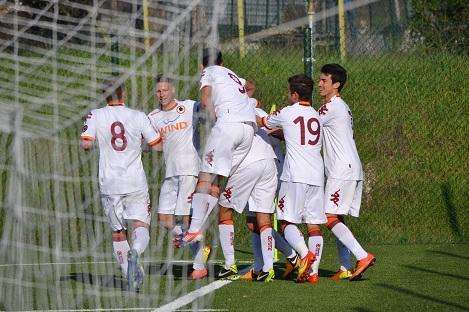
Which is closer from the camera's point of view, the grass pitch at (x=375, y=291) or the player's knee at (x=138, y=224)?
the grass pitch at (x=375, y=291)

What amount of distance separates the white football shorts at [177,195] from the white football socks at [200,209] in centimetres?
130

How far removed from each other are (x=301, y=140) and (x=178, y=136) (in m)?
1.68

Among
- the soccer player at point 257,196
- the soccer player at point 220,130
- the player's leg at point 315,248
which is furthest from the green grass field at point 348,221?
the soccer player at point 220,130

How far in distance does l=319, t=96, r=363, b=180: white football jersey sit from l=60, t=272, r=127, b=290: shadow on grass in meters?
2.26

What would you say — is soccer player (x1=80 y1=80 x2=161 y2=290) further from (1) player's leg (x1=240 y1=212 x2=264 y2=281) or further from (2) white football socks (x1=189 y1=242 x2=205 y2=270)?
(1) player's leg (x1=240 y1=212 x2=264 y2=281)

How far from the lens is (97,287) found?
37.4ft

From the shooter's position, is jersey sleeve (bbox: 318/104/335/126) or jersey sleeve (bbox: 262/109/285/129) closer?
jersey sleeve (bbox: 262/109/285/129)

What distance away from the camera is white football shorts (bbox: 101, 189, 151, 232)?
11.3m

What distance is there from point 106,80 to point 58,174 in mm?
3731

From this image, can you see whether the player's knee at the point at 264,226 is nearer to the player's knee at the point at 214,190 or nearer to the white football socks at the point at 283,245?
the white football socks at the point at 283,245

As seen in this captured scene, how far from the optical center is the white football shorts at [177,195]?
12.7 meters

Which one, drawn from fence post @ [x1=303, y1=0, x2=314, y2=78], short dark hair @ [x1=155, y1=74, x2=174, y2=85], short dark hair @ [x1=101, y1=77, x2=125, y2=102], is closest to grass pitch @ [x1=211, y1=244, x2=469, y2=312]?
short dark hair @ [x1=101, y1=77, x2=125, y2=102]

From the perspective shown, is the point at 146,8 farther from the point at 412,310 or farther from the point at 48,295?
the point at 412,310

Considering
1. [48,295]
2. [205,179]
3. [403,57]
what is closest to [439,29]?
[403,57]
